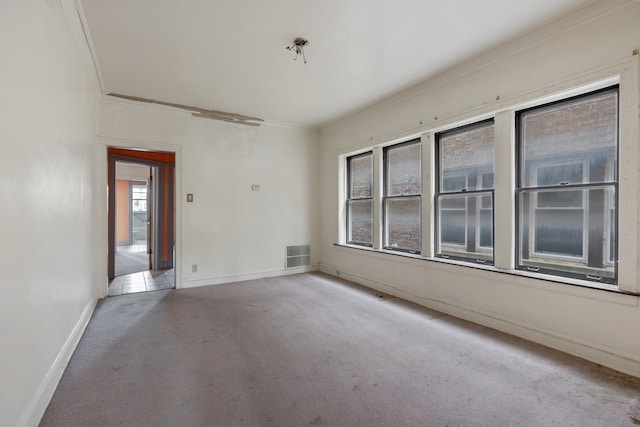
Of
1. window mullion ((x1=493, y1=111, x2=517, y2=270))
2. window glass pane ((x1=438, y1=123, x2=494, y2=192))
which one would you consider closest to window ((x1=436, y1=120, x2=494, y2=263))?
window glass pane ((x1=438, y1=123, x2=494, y2=192))

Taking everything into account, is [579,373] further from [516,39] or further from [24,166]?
[24,166]

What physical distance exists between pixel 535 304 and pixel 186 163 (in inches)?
185

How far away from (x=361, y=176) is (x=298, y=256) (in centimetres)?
190

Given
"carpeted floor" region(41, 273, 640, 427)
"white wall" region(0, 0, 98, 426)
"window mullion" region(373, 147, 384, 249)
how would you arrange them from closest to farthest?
1. "white wall" region(0, 0, 98, 426)
2. "carpeted floor" region(41, 273, 640, 427)
3. "window mullion" region(373, 147, 384, 249)

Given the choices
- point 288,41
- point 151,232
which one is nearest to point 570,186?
point 288,41

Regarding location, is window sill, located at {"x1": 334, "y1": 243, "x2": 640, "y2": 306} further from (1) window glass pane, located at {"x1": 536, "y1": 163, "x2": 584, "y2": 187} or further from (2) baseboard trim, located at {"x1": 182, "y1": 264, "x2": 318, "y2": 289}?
(2) baseboard trim, located at {"x1": 182, "y1": 264, "x2": 318, "y2": 289}

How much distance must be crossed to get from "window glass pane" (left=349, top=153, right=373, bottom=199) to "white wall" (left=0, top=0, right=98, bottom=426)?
373cm

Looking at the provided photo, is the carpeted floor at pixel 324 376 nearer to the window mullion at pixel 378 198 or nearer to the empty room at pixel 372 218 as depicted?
the empty room at pixel 372 218

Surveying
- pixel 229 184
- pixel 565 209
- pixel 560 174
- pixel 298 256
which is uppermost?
pixel 229 184

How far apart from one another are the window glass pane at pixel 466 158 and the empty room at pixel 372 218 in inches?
1.0

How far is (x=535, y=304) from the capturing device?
2604 millimetres

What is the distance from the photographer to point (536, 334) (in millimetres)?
2586

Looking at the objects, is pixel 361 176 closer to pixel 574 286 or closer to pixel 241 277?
A: pixel 241 277

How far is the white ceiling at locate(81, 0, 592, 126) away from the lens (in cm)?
230
